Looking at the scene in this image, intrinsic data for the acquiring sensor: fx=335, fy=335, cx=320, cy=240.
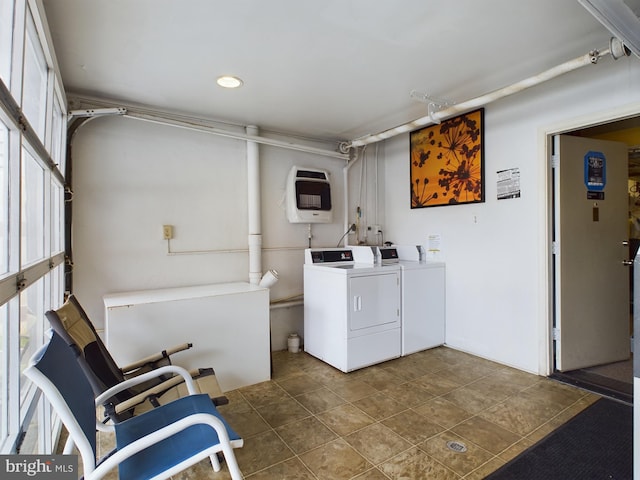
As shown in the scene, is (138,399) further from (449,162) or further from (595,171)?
(595,171)

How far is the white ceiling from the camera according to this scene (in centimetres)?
176

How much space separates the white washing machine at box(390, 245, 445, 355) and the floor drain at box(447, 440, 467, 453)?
4.68ft

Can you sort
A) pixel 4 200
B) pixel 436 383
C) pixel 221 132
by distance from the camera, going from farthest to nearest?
pixel 221 132, pixel 436 383, pixel 4 200

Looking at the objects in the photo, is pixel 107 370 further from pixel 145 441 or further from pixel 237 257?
pixel 237 257

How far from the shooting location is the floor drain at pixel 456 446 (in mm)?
1951

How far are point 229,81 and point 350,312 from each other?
2.17 meters

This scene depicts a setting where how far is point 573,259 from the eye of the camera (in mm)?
2924

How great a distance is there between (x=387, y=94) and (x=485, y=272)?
1.95 meters

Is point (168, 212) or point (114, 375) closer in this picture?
point (114, 375)

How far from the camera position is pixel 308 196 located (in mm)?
3795

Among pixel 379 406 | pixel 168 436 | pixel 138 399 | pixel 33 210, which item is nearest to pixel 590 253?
pixel 379 406

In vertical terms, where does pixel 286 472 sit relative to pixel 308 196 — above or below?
below

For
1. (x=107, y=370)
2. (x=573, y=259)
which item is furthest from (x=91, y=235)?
(x=573, y=259)

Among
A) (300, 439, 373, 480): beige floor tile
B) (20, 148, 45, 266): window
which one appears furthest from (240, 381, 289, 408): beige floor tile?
(20, 148, 45, 266): window
